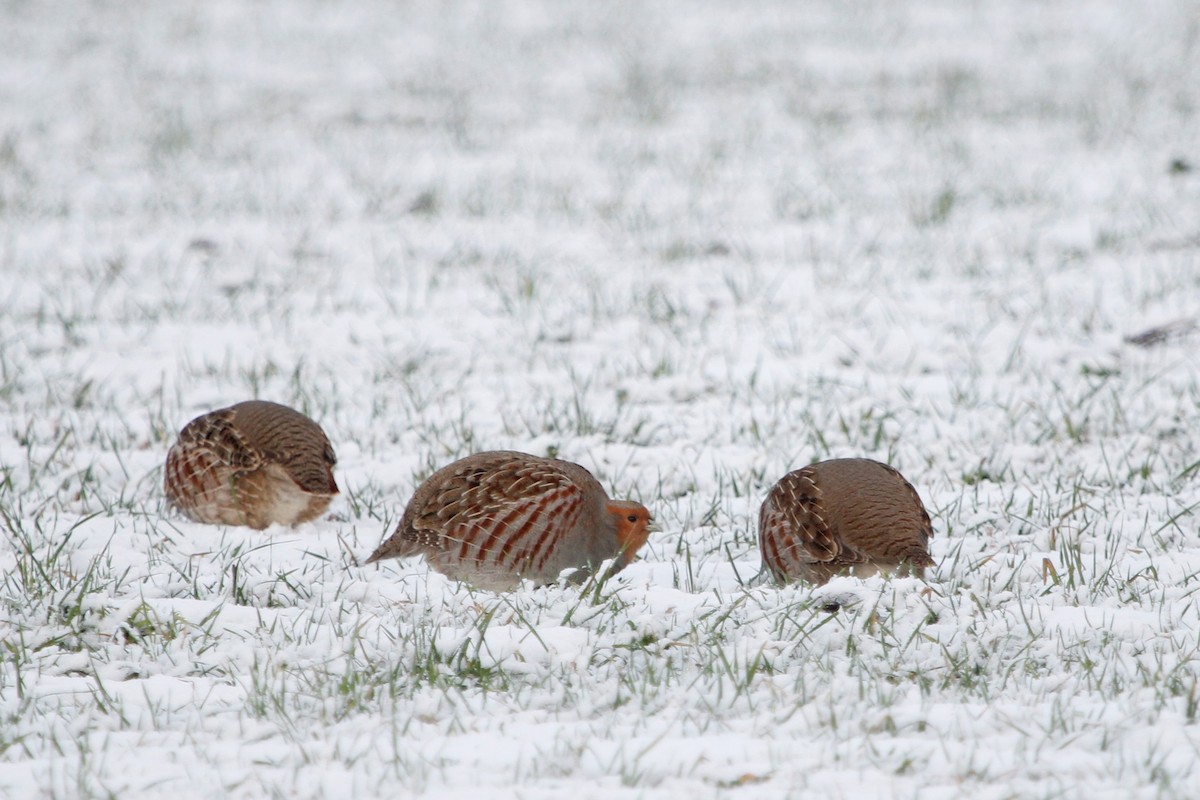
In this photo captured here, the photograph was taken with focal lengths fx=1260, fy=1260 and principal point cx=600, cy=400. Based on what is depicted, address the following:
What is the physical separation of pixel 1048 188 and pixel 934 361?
13.2 ft

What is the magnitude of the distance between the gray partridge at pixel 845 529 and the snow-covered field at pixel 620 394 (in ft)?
0.67

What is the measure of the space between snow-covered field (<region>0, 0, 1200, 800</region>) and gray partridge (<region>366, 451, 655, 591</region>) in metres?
0.18

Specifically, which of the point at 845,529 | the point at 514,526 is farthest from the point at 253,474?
the point at 845,529

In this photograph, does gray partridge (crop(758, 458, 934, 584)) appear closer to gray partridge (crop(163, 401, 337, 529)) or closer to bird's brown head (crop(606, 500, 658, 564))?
bird's brown head (crop(606, 500, 658, 564))

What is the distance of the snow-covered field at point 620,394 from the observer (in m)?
3.14

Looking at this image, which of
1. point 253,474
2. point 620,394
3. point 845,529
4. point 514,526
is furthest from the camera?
point 620,394

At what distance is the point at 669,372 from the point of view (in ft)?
21.6

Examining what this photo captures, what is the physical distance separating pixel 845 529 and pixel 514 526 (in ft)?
3.64

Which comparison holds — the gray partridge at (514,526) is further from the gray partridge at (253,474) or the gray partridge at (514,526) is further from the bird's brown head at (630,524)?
the gray partridge at (253,474)

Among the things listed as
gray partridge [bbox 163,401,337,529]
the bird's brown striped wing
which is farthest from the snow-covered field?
the bird's brown striped wing

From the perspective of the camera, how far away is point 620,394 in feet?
20.6

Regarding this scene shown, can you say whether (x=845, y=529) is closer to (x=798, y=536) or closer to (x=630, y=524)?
(x=798, y=536)

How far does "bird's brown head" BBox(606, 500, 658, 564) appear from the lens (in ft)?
14.5

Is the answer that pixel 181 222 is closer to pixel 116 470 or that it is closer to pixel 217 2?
pixel 116 470
